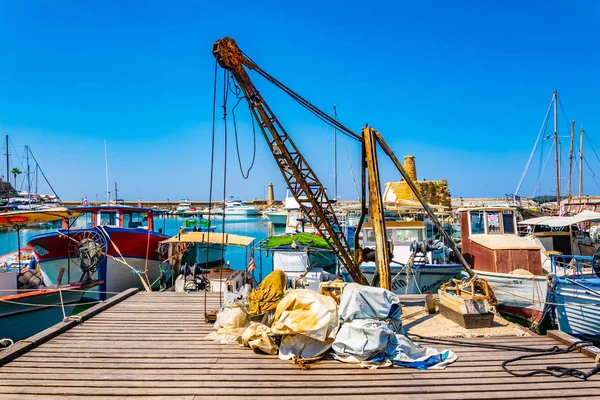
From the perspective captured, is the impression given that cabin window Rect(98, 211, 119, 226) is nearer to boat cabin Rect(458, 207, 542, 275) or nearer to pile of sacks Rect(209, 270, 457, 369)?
pile of sacks Rect(209, 270, 457, 369)

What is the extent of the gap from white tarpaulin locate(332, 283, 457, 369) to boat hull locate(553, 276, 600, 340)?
723cm

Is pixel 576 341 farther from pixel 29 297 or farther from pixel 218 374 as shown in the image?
pixel 29 297

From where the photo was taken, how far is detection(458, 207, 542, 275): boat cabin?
13469 millimetres

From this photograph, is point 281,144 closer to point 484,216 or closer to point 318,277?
point 318,277

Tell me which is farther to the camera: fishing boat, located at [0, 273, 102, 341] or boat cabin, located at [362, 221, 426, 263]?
boat cabin, located at [362, 221, 426, 263]

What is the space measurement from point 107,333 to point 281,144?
6545mm

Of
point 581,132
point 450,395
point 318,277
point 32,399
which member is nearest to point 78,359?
point 32,399

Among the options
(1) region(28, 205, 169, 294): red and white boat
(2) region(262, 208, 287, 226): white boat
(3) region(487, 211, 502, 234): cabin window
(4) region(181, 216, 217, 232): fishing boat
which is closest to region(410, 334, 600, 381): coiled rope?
(3) region(487, 211, 502, 234): cabin window

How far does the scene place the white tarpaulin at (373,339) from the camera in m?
5.79

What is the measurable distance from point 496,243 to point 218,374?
1228 centimetres

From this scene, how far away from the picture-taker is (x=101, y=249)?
16.2 meters

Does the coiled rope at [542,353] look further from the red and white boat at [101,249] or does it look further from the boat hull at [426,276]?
the red and white boat at [101,249]

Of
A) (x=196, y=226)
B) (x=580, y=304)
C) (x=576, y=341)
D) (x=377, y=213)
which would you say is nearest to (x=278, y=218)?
(x=196, y=226)

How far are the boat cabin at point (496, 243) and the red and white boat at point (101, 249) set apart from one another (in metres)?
12.6
